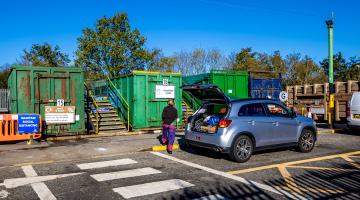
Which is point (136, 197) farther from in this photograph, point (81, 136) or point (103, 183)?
point (81, 136)

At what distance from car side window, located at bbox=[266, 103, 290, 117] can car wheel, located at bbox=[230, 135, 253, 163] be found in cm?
128

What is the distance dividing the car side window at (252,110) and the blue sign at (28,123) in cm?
714

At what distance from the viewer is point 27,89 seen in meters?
12.8

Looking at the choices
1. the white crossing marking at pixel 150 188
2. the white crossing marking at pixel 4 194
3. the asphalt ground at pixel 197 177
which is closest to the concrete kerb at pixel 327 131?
the asphalt ground at pixel 197 177

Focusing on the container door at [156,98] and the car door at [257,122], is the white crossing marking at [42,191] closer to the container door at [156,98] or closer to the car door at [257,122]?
the car door at [257,122]

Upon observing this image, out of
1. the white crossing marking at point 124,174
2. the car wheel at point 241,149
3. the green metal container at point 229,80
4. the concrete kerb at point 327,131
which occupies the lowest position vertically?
the white crossing marking at point 124,174

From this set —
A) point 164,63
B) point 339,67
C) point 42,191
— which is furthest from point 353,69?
point 42,191

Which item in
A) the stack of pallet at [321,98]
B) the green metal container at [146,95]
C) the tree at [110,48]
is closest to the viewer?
the green metal container at [146,95]

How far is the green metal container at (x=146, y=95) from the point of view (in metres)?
15.5

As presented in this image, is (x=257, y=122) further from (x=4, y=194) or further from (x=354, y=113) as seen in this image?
(x=354, y=113)

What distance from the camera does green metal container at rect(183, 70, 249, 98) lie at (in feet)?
62.4

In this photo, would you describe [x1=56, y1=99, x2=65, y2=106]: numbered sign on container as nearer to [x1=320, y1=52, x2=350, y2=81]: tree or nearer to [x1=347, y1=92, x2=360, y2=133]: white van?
[x1=347, y1=92, x2=360, y2=133]: white van

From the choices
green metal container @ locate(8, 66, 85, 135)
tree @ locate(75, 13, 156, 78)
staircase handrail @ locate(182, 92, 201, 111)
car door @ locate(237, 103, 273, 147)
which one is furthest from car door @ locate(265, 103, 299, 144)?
tree @ locate(75, 13, 156, 78)

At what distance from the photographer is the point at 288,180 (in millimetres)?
7195
